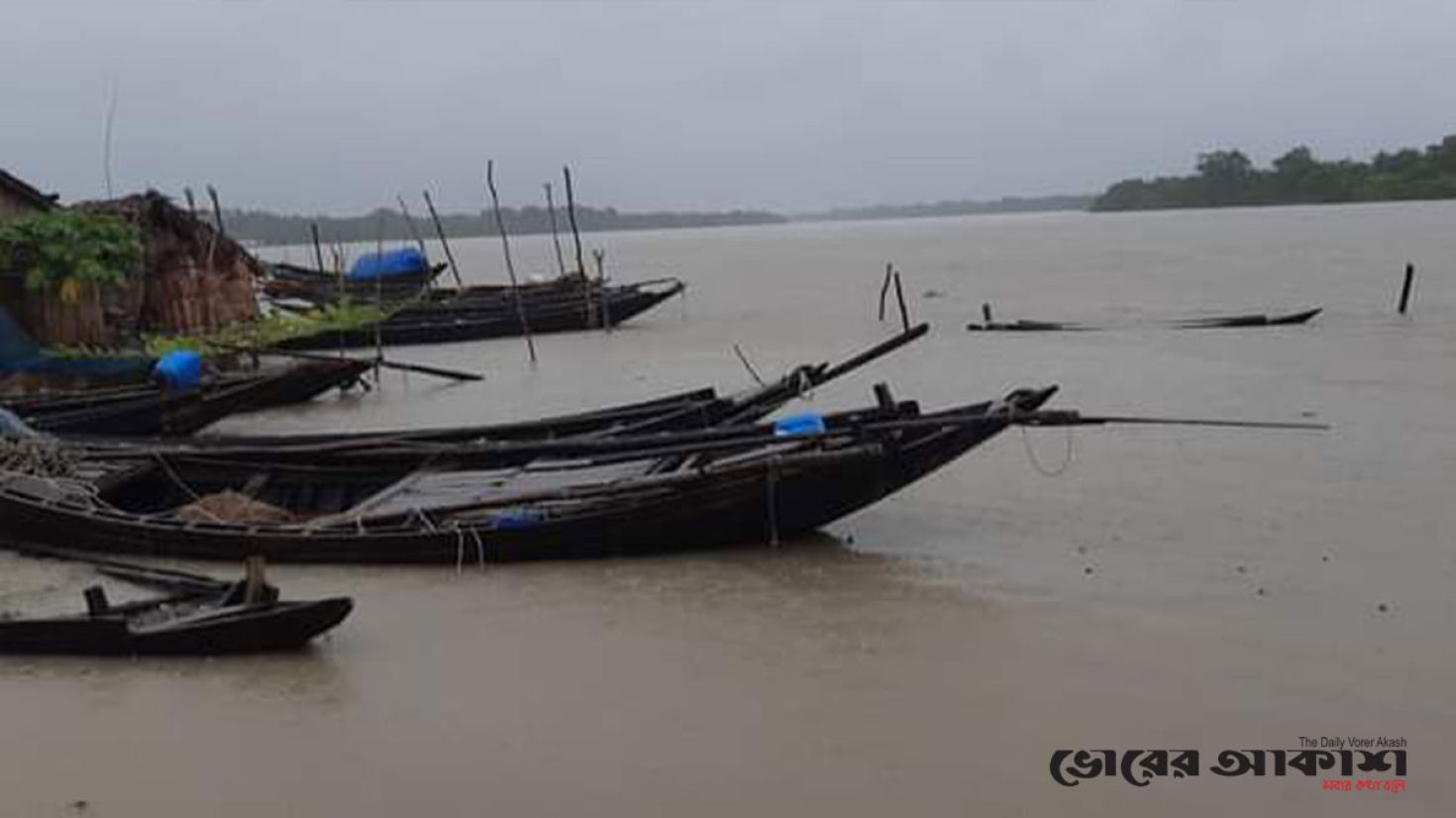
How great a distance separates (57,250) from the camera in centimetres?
1502

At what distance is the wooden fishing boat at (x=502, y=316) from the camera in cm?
2564

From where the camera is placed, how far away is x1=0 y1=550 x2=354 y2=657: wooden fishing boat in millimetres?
6348

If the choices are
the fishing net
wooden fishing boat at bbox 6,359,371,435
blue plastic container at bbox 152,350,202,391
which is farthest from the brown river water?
→ blue plastic container at bbox 152,350,202,391

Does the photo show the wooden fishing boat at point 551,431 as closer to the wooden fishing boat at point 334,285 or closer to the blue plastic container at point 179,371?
the blue plastic container at point 179,371

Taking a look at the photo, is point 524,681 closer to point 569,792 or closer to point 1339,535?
point 569,792

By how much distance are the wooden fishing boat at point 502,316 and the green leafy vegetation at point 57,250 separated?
8.71 m

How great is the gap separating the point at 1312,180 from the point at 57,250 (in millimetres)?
95152

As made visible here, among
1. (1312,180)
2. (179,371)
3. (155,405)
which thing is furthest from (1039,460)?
(1312,180)

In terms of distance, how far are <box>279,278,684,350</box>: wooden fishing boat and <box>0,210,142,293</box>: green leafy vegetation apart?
8.71 meters

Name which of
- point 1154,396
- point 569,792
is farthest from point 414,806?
point 1154,396

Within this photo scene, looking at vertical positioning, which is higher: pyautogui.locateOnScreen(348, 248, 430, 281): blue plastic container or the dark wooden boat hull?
the dark wooden boat hull

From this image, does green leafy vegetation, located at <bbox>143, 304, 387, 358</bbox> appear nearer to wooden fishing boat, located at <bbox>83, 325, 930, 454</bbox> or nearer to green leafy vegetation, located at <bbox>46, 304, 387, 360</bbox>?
green leafy vegetation, located at <bbox>46, 304, 387, 360</bbox>

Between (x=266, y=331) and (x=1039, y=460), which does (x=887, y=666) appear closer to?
(x=1039, y=460)

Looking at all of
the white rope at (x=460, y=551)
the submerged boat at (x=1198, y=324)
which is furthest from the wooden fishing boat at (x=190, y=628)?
the submerged boat at (x=1198, y=324)
